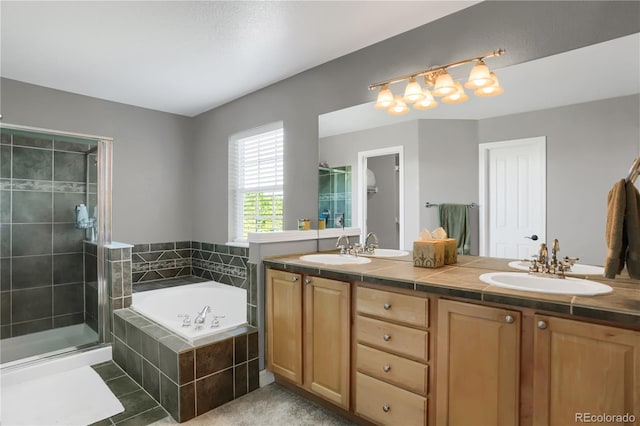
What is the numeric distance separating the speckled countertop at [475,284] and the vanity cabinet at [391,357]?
0.27ft

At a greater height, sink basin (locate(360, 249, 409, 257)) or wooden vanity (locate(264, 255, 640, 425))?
sink basin (locate(360, 249, 409, 257))

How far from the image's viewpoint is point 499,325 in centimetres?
137

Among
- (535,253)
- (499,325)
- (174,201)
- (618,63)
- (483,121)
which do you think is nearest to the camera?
(499,325)

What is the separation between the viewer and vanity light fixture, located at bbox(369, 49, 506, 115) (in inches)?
76.7

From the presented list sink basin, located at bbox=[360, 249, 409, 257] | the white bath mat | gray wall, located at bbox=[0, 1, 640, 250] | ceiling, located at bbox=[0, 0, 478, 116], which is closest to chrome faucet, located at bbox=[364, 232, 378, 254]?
sink basin, located at bbox=[360, 249, 409, 257]

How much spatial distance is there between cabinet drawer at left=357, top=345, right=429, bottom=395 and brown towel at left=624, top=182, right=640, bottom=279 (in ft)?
2.91

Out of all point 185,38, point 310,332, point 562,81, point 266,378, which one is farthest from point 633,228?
point 185,38

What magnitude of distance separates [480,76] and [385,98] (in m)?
0.62

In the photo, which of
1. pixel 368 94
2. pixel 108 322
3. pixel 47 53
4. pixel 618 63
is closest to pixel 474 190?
pixel 618 63

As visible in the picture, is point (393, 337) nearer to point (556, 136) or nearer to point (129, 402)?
point (556, 136)

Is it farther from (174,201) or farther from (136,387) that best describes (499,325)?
(174,201)

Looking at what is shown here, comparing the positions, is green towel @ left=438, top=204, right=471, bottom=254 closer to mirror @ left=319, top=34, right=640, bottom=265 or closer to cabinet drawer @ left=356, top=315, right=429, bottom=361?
mirror @ left=319, top=34, right=640, bottom=265

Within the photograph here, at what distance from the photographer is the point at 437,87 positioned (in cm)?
212

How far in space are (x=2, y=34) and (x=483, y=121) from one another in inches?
126
